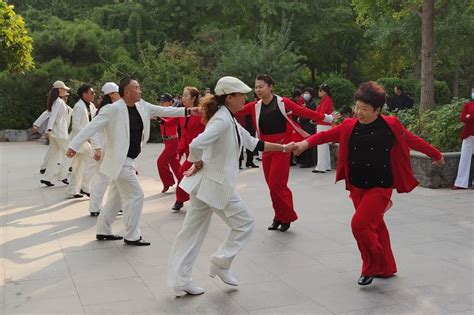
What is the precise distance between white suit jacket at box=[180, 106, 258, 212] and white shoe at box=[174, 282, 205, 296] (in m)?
0.67

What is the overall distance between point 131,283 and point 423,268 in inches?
107

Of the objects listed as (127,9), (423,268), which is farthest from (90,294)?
(127,9)

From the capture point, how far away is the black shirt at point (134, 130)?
6930 millimetres

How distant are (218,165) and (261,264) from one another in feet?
4.70

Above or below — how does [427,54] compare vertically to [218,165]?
above

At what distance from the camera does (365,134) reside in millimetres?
5352

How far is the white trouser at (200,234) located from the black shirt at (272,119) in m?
2.42

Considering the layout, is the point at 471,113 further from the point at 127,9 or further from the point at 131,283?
the point at 127,9

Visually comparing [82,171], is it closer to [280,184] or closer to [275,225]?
[275,225]

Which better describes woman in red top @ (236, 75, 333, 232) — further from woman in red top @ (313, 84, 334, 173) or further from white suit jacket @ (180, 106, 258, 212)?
woman in red top @ (313, 84, 334, 173)

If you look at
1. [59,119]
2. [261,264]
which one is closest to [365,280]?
[261,264]

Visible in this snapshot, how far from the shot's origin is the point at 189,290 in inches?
203

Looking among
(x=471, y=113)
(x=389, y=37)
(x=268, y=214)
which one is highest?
(x=389, y=37)

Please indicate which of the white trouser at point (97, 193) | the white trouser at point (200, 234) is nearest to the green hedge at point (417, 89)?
the white trouser at point (97, 193)
